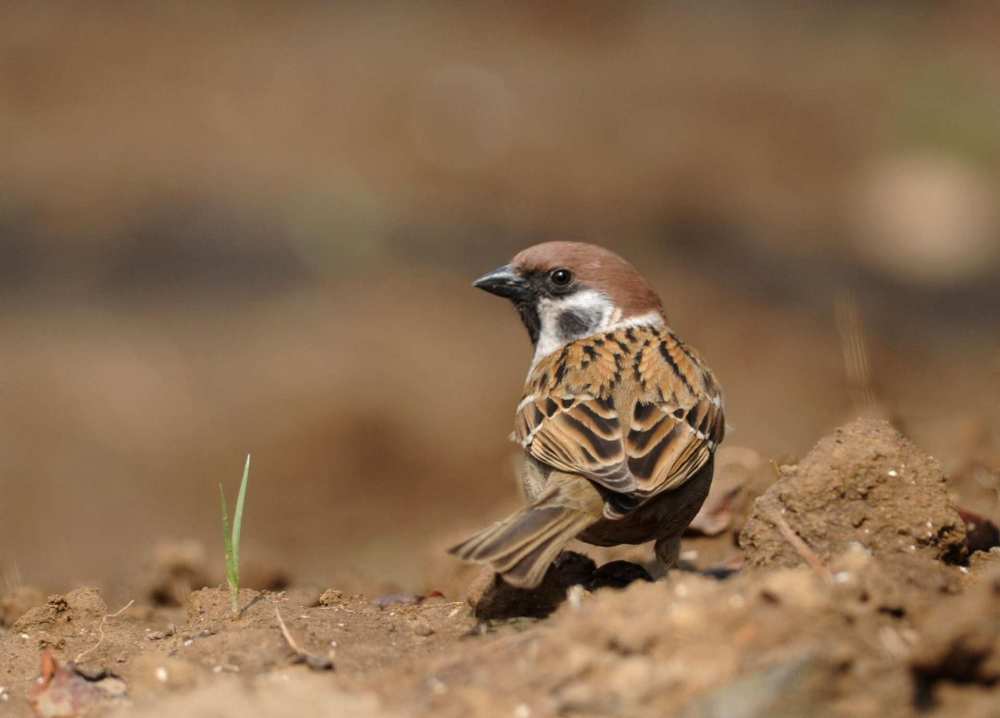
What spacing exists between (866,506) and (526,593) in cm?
112

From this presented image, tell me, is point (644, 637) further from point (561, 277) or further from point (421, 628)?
point (561, 277)

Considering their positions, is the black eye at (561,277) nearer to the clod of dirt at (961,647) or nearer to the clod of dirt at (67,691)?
the clod of dirt at (67,691)

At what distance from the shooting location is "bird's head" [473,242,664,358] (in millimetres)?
6434

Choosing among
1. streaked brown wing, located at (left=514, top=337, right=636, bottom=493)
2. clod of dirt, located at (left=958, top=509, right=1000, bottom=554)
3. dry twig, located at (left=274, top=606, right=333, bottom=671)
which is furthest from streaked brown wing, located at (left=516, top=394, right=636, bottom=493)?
clod of dirt, located at (left=958, top=509, right=1000, bottom=554)

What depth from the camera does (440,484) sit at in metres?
12.4

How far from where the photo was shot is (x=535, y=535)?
476 cm

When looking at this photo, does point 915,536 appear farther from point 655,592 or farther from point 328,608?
point 328,608

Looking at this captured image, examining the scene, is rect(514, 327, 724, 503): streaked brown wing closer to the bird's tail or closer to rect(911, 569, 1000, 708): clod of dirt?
the bird's tail

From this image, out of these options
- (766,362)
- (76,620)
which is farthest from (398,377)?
(76,620)

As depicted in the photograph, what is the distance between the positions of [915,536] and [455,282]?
10.4 metres

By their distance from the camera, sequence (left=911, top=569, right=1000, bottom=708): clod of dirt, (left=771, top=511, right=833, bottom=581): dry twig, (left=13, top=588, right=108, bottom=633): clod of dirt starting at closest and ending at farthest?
1. (left=911, top=569, right=1000, bottom=708): clod of dirt
2. (left=771, top=511, right=833, bottom=581): dry twig
3. (left=13, top=588, right=108, bottom=633): clod of dirt

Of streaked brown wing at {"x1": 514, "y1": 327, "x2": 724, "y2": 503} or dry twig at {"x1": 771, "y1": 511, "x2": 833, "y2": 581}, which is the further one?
streaked brown wing at {"x1": 514, "y1": 327, "x2": 724, "y2": 503}

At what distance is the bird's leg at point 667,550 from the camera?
5.66m

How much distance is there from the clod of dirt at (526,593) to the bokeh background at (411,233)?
264 cm
